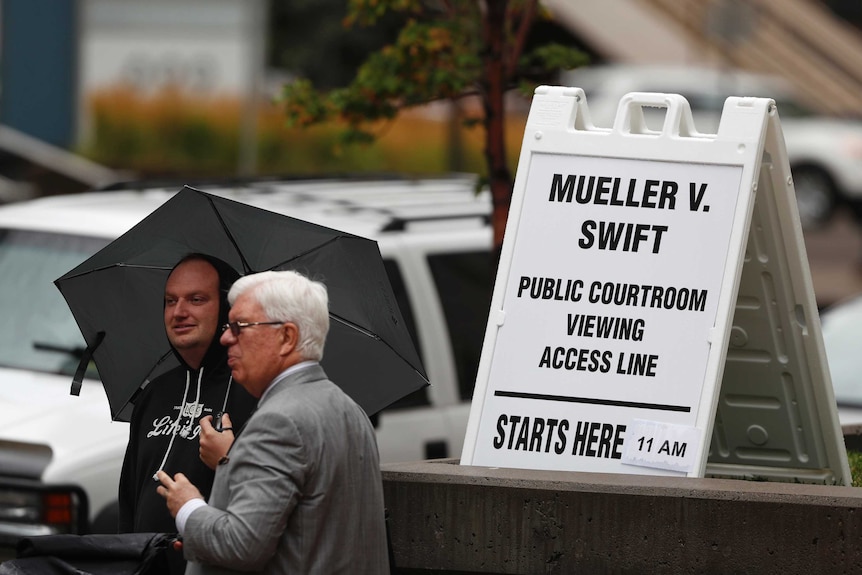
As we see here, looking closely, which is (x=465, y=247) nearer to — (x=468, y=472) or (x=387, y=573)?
(x=468, y=472)

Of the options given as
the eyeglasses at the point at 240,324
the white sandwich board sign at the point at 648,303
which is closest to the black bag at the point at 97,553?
the eyeglasses at the point at 240,324

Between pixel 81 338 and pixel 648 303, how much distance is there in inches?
112

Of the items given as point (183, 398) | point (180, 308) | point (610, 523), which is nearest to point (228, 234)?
point (180, 308)

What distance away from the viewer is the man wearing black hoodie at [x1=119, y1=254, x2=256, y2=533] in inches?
163

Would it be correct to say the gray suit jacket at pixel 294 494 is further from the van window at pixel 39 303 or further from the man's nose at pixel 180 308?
the van window at pixel 39 303

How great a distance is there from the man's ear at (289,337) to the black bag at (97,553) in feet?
1.94

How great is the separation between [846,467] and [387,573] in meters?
1.89

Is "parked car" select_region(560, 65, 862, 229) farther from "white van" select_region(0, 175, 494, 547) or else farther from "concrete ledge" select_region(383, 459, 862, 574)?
"concrete ledge" select_region(383, 459, 862, 574)

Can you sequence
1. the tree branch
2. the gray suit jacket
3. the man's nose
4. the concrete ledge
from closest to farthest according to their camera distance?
the gray suit jacket, the concrete ledge, the man's nose, the tree branch

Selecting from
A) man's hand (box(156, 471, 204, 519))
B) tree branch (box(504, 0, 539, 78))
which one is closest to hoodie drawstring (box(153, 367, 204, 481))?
man's hand (box(156, 471, 204, 519))

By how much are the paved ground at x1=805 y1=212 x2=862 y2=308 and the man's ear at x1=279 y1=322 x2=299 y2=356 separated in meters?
12.7

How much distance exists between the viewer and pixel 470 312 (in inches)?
282

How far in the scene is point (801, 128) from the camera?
25.7 metres

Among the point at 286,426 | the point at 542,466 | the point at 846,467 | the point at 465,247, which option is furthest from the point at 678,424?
the point at 465,247
